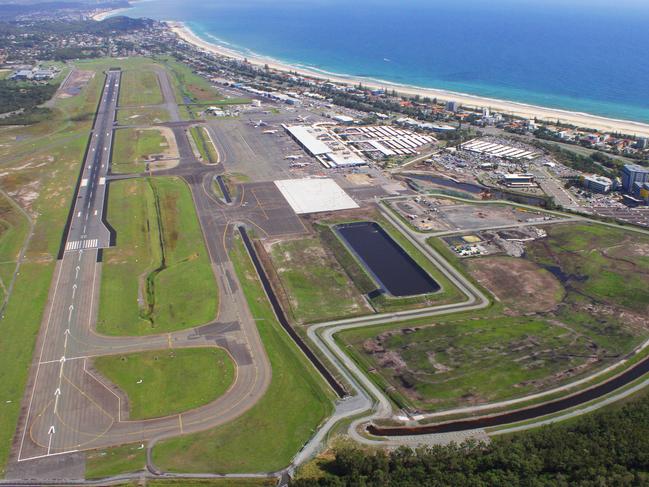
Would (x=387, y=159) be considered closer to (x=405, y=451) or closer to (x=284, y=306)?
(x=284, y=306)

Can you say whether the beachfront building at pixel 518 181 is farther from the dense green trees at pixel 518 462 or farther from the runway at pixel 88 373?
the dense green trees at pixel 518 462

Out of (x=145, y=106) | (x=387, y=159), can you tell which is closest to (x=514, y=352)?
(x=387, y=159)

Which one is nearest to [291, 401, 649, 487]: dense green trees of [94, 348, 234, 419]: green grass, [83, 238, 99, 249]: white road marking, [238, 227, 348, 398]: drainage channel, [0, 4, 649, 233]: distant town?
[238, 227, 348, 398]: drainage channel

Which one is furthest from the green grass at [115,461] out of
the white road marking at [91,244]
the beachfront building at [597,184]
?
the beachfront building at [597,184]

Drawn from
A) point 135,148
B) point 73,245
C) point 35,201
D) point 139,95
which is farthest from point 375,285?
point 139,95

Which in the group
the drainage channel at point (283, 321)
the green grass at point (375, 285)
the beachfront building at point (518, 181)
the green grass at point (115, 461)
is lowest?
the green grass at point (115, 461)

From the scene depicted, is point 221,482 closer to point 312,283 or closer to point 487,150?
point 312,283
